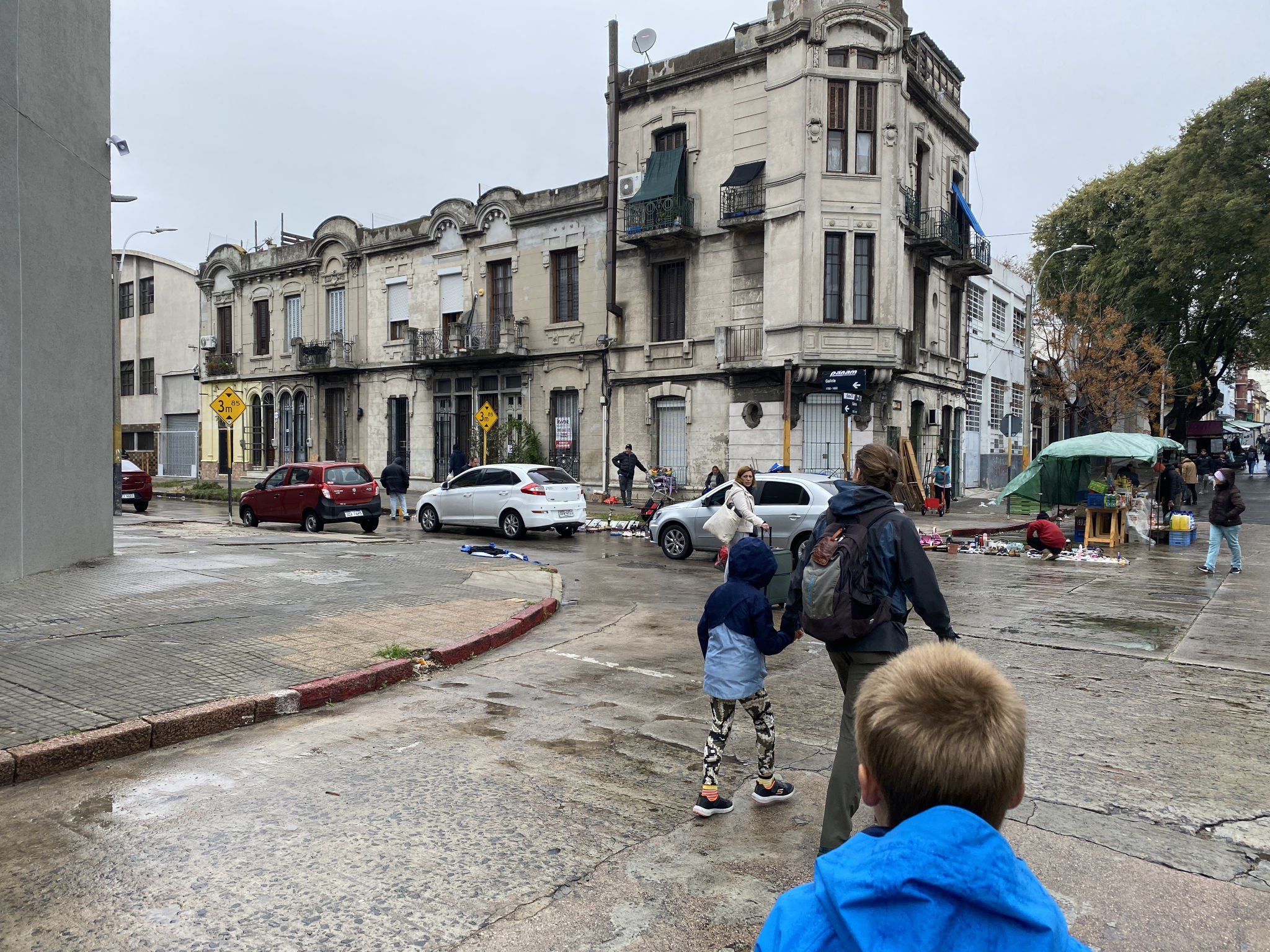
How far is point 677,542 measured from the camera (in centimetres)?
1617

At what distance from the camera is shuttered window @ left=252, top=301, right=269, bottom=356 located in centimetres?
3862

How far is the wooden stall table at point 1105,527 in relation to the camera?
17.4 m

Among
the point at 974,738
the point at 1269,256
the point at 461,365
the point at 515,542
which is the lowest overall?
the point at 515,542

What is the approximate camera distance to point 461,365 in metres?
32.0

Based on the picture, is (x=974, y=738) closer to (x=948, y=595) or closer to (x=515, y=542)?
(x=948, y=595)

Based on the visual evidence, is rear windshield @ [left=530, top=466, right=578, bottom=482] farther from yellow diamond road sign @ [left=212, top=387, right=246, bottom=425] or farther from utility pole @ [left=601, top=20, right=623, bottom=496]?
utility pole @ [left=601, top=20, right=623, bottom=496]

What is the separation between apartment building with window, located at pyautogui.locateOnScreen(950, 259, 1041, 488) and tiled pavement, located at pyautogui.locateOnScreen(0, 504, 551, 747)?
25.5 metres

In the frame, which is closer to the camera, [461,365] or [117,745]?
[117,745]

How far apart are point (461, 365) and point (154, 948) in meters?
29.8

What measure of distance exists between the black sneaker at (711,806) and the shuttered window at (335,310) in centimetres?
3438

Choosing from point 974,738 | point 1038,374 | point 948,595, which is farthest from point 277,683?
point 1038,374

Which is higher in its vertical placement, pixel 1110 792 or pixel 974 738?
pixel 974 738

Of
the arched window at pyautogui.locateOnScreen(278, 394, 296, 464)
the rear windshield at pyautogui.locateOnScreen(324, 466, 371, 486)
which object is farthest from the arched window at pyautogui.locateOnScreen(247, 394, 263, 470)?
the rear windshield at pyautogui.locateOnScreen(324, 466, 371, 486)

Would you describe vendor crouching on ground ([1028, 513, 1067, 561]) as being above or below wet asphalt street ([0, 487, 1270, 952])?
above
